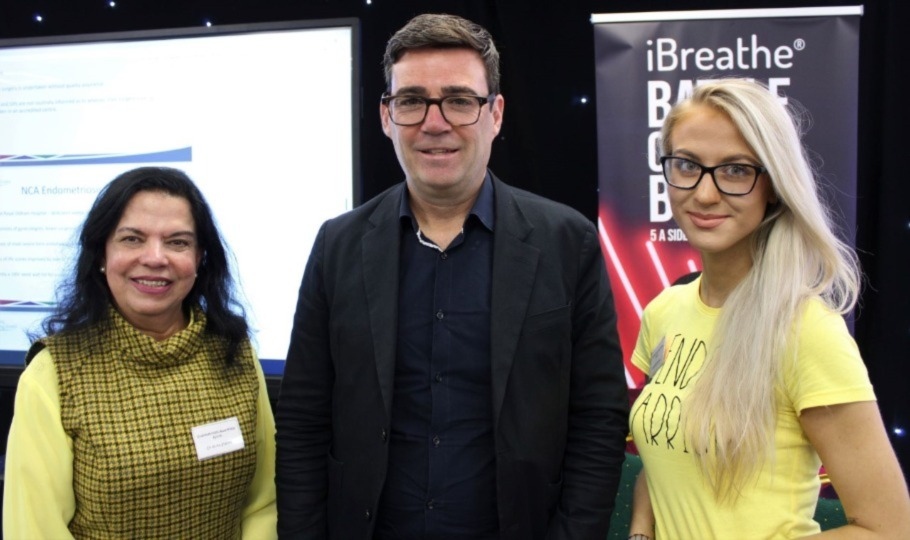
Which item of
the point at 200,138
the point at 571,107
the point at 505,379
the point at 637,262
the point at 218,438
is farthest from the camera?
the point at 571,107

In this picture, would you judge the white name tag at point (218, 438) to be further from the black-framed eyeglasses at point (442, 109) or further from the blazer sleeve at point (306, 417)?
the black-framed eyeglasses at point (442, 109)

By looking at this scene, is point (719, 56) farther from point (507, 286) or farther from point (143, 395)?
point (143, 395)

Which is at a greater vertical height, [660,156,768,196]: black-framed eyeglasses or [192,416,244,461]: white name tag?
[660,156,768,196]: black-framed eyeglasses

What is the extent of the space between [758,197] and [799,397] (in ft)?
1.20

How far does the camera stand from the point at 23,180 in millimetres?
2697

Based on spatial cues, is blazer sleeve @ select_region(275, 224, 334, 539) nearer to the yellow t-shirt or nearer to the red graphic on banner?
the yellow t-shirt

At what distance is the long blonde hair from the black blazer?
313 millimetres

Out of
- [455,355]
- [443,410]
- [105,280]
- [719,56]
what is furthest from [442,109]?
[719,56]

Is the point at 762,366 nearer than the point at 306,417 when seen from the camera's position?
Yes

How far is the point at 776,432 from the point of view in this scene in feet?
4.03

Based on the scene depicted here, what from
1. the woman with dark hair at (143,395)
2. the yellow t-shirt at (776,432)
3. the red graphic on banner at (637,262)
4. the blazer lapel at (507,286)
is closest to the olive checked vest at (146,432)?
the woman with dark hair at (143,395)

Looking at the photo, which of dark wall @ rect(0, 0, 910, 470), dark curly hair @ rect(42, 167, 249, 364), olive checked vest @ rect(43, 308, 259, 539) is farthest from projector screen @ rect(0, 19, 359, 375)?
olive checked vest @ rect(43, 308, 259, 539)

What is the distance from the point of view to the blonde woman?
114cm

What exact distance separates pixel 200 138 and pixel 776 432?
217cm
